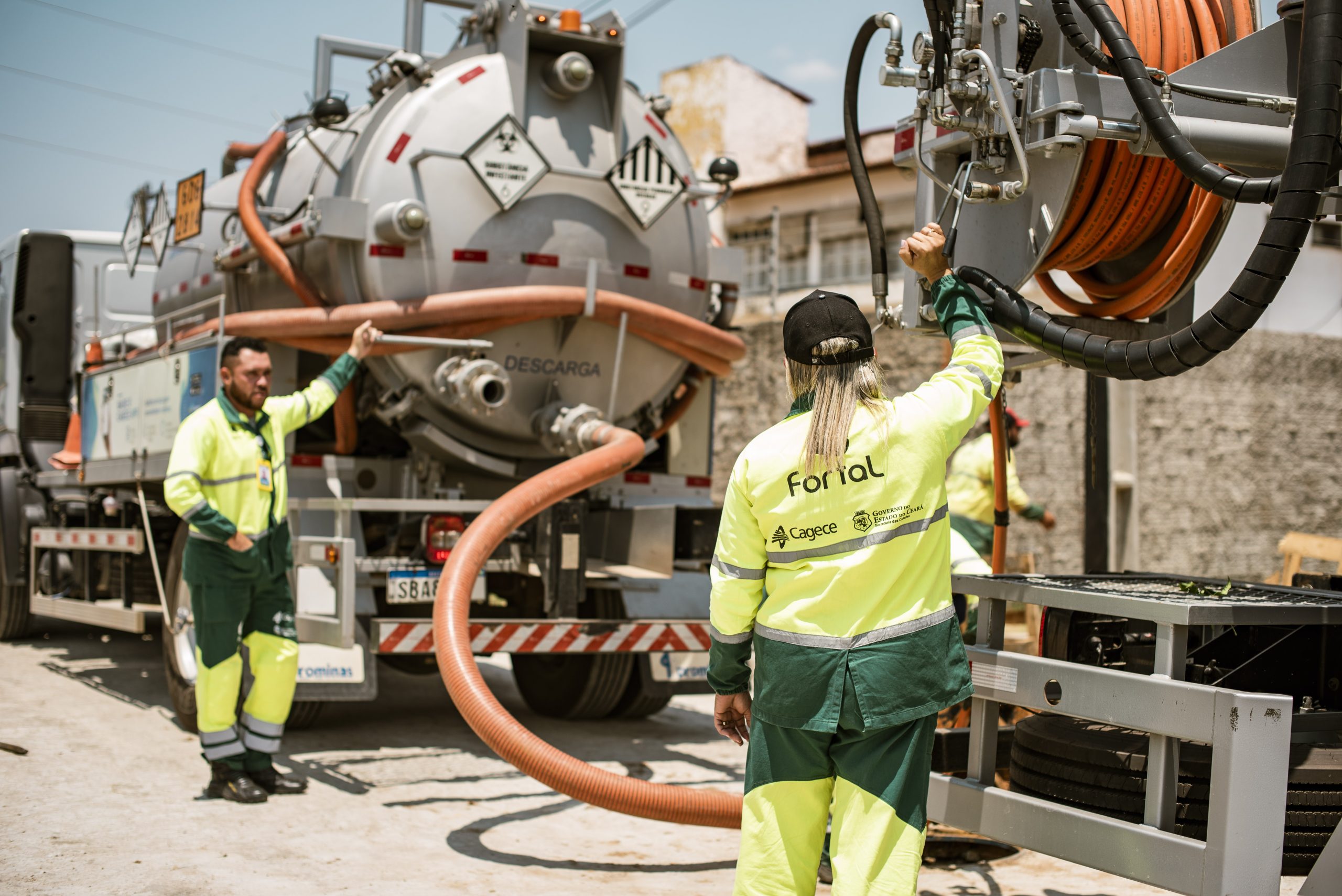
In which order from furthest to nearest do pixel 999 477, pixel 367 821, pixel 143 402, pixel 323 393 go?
pixel 143 402, pixel 323 393, pixel 367 821, pixel 999 477

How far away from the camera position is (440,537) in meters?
6.16

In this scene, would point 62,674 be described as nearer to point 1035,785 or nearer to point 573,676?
point 573,676

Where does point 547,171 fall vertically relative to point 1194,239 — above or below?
above

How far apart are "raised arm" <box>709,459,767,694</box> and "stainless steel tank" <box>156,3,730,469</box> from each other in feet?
10.7

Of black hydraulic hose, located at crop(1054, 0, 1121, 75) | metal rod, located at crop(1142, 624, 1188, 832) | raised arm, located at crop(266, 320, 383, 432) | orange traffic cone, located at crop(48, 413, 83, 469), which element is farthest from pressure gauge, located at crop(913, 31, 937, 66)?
orange traffic cone, located at crop(48, 413, 83, 469)

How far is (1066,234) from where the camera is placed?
3.85 meters

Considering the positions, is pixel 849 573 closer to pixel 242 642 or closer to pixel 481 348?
pixel 242 642

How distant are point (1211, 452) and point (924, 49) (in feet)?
28.3

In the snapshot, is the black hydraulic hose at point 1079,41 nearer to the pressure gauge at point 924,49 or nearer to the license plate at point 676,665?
the pressure gauge at point 924,49

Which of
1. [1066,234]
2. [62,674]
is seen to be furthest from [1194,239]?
[62,674]

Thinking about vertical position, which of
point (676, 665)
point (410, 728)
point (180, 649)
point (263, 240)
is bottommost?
point (410, 728)

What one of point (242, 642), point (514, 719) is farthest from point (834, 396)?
point (242, 642)

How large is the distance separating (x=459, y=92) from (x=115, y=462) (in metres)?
3.18

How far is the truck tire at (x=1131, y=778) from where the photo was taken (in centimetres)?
292
